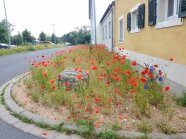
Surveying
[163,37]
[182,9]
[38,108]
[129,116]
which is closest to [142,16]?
[163,37]

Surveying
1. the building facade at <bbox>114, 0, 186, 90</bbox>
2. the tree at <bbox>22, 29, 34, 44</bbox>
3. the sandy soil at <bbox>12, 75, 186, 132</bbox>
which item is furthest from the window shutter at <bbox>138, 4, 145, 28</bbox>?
the tree at <bbox>22, 29, 34, 44</bbox>

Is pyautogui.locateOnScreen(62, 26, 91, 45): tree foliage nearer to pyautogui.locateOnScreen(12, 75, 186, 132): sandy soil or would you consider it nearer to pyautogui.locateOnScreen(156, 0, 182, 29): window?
pyautogui.locateOnScreen(156, 0, 182, 29): window

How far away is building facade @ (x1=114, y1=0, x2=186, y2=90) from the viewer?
503 cm

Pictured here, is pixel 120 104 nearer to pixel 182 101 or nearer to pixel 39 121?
pixel 182 101

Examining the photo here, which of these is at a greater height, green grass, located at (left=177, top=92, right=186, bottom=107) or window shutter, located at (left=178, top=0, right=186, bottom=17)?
window shutter, located at (left=178, top=0, right=186, bottom=17)

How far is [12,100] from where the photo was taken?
15.0ft

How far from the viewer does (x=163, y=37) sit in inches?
246

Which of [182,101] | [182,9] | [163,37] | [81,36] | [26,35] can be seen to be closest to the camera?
[182,101]

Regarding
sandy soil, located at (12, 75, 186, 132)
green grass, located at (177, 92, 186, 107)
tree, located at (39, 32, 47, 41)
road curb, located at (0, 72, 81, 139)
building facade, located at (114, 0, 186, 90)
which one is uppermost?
tree, located at (39, 32, 47, 41)

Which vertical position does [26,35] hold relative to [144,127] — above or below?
above

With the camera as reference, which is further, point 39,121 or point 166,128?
point 39,121

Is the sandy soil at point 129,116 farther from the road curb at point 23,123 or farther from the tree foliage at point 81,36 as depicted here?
the tree foliage at point 81,36

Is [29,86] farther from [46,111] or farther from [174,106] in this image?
[174,106]

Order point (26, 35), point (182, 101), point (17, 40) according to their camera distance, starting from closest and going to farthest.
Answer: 1. point (182, 101)
2. point (26, 35)
3. point (17, 40)
